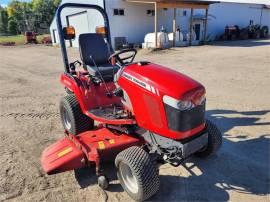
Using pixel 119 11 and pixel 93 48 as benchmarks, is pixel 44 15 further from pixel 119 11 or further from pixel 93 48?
pixel 93 48

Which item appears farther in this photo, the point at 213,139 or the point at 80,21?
the point at 80,21

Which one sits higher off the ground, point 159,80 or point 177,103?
point 159,80

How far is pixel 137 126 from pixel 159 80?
0.66 m

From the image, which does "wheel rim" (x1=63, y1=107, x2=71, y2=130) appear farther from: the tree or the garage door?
the tree

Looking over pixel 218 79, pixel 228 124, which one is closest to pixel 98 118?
pixel 228 124

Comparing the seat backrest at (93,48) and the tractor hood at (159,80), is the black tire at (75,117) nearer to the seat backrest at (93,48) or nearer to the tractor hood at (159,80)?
the seat backrest at (93,48)

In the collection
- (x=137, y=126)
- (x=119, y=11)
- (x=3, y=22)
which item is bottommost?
(x=137, y=126)

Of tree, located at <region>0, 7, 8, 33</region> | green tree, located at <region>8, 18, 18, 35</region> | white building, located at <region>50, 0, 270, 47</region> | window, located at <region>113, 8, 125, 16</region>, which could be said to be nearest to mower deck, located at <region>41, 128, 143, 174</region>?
white building, located at <region>50, 0, 270, 47</region>

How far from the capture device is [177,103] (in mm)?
2275

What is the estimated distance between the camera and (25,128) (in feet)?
14.2

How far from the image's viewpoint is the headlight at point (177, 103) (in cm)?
228

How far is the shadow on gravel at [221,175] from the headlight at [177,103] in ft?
2.97

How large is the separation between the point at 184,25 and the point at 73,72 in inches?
703

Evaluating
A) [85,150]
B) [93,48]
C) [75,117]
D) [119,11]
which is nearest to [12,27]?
[119,11]
